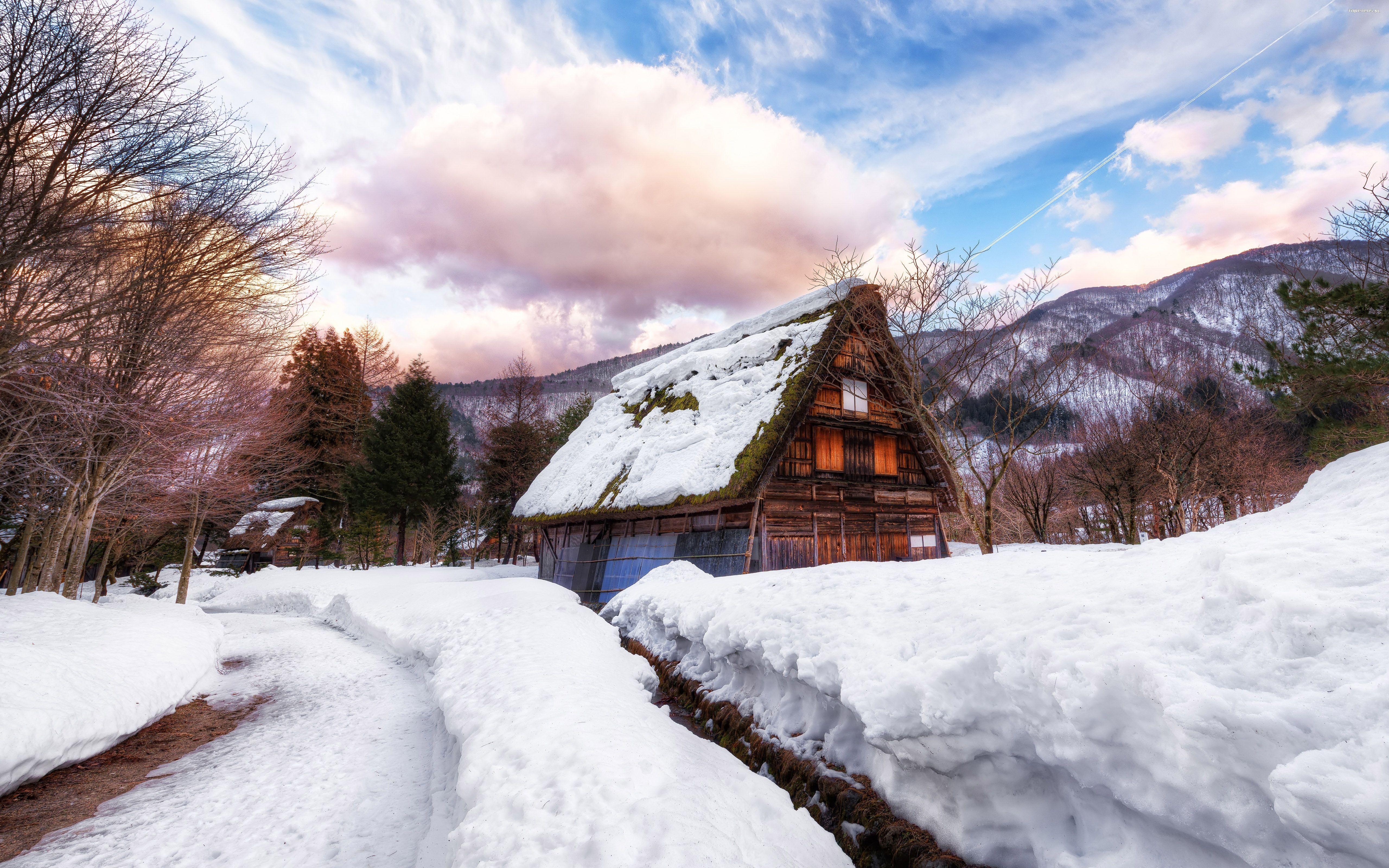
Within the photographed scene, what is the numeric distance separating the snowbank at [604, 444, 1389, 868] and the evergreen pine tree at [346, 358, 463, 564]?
1183 inches

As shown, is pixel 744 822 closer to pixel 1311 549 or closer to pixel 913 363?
pixel 1311 549

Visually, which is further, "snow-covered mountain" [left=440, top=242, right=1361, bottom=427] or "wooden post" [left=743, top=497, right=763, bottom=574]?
"snow-covered mountain" [left=440, top=242, right=1361, bottom=427]

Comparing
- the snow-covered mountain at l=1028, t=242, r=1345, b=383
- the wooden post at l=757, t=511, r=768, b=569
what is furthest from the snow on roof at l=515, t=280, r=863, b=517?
the snow-covered mountain at l=1028, t=242, r=1345, b=383

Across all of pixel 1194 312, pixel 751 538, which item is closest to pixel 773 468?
pixel 751 538

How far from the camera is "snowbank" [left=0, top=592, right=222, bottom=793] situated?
4.84 metres

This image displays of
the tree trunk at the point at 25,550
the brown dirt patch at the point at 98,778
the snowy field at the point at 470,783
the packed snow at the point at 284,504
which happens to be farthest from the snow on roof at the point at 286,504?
the brown dirt patch at the point at 98,778

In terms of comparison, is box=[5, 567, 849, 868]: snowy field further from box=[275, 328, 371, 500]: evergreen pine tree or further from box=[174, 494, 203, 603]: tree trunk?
box=[275, 328, 371, 500]: evergreen pine tree

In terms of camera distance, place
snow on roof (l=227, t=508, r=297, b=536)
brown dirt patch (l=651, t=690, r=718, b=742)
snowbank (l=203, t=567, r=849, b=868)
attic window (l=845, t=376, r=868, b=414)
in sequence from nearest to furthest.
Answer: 1. snowbank (l=203, t=567, r=849, b=868)
2. brown dirt patch (l=651, t=690, r=718, b=742)
3. attic window (l=845, t=376, r=868, b=414)
4. snow on roof (l=227, t=508, r=297, b=536)

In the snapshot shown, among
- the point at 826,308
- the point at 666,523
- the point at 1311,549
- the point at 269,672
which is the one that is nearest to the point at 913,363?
the point at 826,308

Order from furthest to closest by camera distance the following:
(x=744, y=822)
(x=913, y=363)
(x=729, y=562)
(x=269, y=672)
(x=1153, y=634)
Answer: (x=729, y=562) → (x=913, y=363) → (x=269, y=672) → (x=744, y=822) → (x=1153, y=634)

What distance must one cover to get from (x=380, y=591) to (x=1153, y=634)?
20.3m

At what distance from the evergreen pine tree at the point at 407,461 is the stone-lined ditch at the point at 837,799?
28357mm

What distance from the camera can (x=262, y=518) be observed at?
29125 mm

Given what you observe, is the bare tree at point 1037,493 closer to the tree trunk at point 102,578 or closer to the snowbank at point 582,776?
the snowbank at point 582,776
